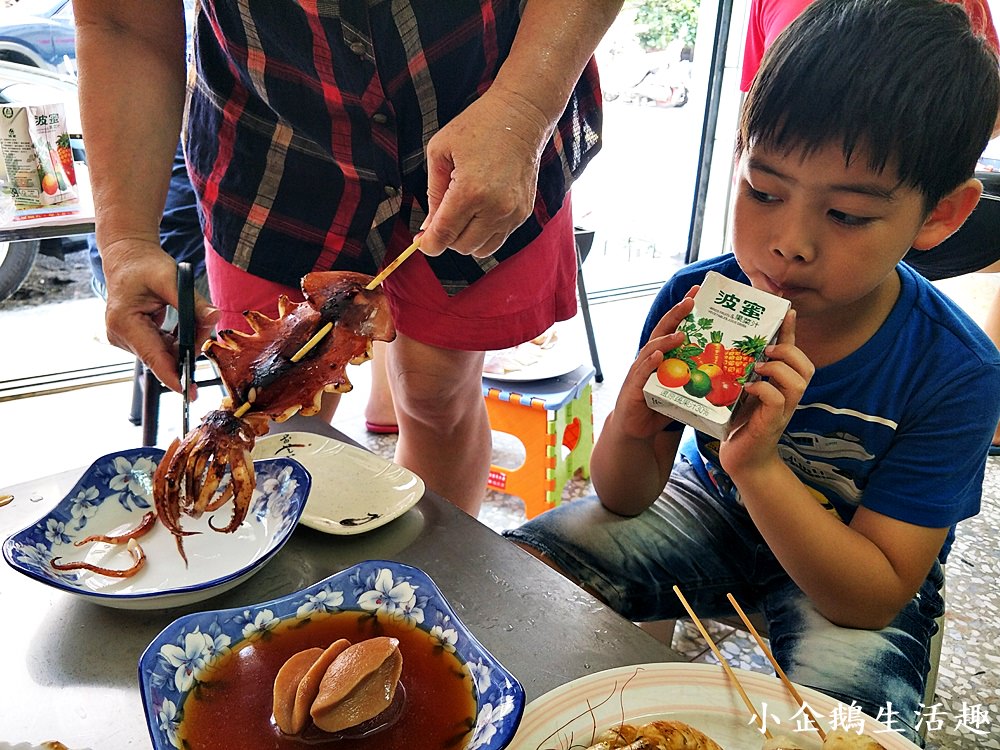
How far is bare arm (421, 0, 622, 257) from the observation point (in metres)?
1.04

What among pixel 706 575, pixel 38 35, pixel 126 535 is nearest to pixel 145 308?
pixel 126 535

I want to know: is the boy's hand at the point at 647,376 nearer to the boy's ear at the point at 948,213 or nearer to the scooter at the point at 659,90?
the boy's ear at the point at 948,213

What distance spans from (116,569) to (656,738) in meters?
0.73

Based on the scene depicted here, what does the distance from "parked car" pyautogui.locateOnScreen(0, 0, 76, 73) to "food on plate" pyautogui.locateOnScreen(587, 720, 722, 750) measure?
411 cm

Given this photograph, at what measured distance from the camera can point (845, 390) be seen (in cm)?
125

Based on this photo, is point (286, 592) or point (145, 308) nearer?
point (286, 592)

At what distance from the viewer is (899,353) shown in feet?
4.03

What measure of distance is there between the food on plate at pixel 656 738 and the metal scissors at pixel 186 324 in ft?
2.31

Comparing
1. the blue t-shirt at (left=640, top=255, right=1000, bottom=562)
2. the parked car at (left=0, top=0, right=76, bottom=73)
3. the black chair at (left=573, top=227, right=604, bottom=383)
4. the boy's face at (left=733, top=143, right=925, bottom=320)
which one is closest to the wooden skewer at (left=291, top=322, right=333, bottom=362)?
the boy's face at (left=733, top=143, right=925, bottom=320)

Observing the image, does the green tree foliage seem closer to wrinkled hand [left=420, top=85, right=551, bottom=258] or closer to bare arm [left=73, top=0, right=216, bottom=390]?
bare arm [left=73, top=0, right=216, bottom=390]

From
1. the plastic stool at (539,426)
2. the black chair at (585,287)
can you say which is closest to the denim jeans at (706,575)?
the plastic stool at (539,426)

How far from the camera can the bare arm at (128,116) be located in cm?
131

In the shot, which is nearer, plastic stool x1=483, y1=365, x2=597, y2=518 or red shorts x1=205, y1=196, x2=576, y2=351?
red shorts x1=205, y1=196, x2=576, y2=351

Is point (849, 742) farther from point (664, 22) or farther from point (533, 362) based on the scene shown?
point (664, 22)
